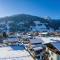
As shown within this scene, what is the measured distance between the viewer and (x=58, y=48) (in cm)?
645

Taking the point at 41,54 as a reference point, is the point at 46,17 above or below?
above

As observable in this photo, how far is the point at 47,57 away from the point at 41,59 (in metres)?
0.48

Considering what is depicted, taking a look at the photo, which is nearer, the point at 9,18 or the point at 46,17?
the point at 46,17

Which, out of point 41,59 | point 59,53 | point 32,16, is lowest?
point 41,59

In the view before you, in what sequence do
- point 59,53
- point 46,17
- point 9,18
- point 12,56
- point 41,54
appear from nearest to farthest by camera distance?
point 59,53 < point 12,56 < point 41,54 < point 46,17 < point 9,18

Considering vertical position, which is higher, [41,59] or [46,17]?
[46,17]

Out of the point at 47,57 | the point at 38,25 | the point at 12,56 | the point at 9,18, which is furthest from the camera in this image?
the point at 9,18

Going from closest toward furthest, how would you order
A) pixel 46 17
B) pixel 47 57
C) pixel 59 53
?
1. pixel 59 53
2. pixel 47 57
3. pixel 46 17

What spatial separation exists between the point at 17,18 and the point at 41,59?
151 feet

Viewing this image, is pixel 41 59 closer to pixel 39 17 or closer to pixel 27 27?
pixel 27 27

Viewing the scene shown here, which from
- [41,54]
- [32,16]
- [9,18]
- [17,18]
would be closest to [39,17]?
[32,16]

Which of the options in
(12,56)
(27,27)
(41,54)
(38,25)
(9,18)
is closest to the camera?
(12,56)

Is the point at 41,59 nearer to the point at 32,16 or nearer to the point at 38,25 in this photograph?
the point at 38,25

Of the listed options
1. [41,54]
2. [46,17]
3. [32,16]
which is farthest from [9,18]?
[41,54]
